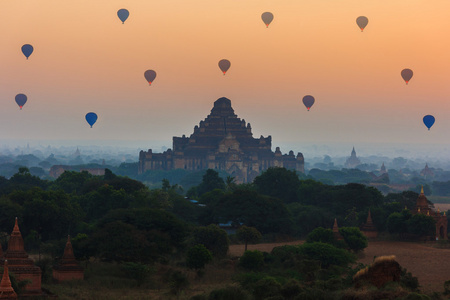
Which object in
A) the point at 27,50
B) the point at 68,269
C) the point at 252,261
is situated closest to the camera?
the point at 68,269

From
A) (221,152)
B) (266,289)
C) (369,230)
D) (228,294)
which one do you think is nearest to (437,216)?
(369,230)

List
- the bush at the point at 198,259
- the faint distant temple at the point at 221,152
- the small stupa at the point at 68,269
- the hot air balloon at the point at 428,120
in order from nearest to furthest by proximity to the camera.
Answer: the small stupa at the point at 68,269, the bush at the point at 198,259, the hot air balloon at the point at 428,120, the faint distant temple at the point at 221,152

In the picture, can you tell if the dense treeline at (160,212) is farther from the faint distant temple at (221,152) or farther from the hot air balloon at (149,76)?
the faint distant temple at (221,152)

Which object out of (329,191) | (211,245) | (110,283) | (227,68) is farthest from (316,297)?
(227,68)

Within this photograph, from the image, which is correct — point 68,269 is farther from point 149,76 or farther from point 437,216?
point 149,76

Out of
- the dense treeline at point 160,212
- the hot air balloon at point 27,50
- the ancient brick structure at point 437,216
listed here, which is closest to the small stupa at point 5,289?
the dense treeline at point 160,212

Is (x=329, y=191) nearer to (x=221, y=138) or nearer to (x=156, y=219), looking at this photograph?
(x=156, y=219)

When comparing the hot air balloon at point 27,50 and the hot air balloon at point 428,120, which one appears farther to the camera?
the hot air balloon at point 428,120
